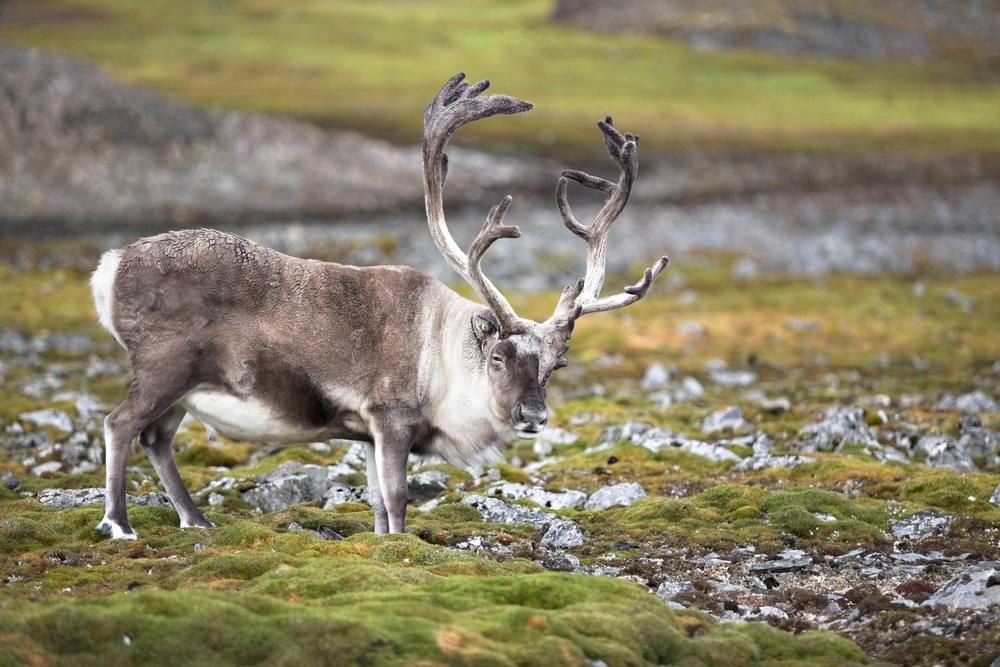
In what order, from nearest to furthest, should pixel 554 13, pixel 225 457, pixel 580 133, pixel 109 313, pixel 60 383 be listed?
pixel 109 313
pixel 225 457
pixel 60 383
pixel 580 133
pixel 554 13

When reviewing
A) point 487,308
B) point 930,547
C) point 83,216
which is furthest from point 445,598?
point 83,216

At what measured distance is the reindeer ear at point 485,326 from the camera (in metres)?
15.6

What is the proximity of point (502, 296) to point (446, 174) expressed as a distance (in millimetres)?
1857

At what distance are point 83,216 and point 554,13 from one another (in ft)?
342

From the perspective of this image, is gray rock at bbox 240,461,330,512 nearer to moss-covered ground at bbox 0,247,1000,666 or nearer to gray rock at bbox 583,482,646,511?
moss-covered ground at bbox 0,247,1000,666

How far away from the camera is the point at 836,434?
2330 cm

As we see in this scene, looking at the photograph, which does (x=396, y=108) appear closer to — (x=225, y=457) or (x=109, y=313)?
(x=225, y=457)

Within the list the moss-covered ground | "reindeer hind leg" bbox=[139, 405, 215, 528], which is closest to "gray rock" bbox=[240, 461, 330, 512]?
the moss-covered ground

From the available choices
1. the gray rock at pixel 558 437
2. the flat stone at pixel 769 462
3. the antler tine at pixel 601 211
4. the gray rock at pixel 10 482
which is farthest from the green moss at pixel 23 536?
the flat stone at pixel 769 462

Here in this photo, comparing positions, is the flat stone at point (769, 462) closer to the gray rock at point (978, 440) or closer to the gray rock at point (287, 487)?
the gray rock at point (978, 440)

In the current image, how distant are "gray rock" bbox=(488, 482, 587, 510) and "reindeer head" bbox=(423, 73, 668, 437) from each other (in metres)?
3.75

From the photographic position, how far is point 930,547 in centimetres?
1598

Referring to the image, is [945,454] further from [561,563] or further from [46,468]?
[46,468]

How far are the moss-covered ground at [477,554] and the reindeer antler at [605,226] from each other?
134 inches
